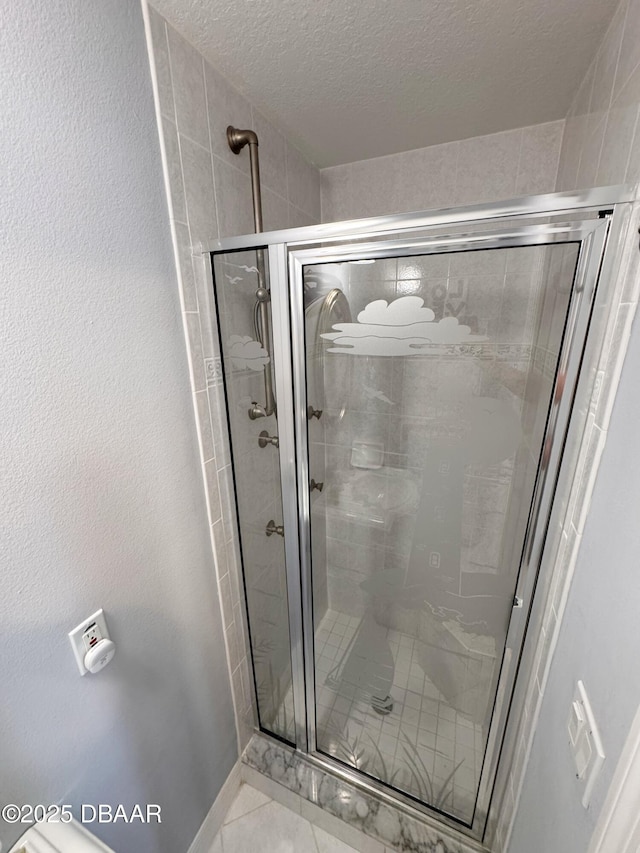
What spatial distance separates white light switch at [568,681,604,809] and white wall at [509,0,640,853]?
18 millimetres

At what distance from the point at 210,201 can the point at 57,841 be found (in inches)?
58.7

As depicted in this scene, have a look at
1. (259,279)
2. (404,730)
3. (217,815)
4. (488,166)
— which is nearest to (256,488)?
(259,279)

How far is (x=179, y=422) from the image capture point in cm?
100

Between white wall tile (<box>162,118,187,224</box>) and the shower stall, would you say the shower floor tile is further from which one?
white wall tile (<box>162,118,187,224</box>)

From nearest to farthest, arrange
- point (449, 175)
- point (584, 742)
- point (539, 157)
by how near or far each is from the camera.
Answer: point (584, 742) < point (539, 157) < point (449, 175)

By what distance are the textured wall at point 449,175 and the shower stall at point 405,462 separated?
0.89 meters

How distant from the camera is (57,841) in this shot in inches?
25.8

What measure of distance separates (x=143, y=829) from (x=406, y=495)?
4.04 feet

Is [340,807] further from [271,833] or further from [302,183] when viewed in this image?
[302,183]

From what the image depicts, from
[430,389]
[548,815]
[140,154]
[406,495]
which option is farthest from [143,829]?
[140,154]

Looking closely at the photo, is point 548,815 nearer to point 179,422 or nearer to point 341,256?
point 179,422

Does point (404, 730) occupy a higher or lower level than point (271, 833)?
higher

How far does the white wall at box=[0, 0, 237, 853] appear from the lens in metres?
0.63

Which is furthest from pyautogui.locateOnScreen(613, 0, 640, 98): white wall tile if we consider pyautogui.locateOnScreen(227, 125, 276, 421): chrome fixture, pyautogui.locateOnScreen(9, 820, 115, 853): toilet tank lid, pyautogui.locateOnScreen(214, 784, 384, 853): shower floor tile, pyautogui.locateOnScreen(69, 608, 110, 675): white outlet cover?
pyautogui.locateOnScreen(214, 784, 384, 853): shower floor tile
